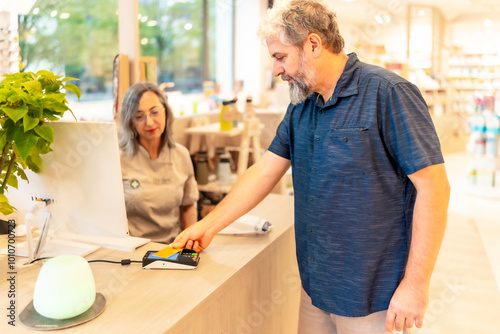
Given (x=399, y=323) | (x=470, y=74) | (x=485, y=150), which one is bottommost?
(x=485, y=150)

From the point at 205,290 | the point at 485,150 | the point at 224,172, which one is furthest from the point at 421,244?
the point at 485,150

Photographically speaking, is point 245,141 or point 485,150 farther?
point 485,150

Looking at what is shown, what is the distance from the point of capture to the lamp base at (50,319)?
117 cm

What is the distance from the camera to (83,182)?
156 centimetres

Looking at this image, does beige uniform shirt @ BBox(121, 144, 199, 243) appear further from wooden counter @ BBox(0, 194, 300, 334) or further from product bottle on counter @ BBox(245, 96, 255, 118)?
product bottle on counter @ BBox(245, 96, 255, 118)

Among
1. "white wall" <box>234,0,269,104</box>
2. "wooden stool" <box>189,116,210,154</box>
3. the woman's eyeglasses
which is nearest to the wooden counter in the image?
the woman's eyeglasses

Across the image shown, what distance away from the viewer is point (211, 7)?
5.88 metres

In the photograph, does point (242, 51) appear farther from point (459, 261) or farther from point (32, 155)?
point (32, 155)

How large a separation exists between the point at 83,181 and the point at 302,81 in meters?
0.77

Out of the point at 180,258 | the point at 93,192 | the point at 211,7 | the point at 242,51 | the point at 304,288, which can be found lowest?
the point at 304,288

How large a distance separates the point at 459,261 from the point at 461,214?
1.71 m

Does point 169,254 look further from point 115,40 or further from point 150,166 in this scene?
point 115,40

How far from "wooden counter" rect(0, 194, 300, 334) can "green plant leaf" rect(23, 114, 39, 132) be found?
1.53 feet

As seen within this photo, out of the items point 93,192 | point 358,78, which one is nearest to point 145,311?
point 93,192
